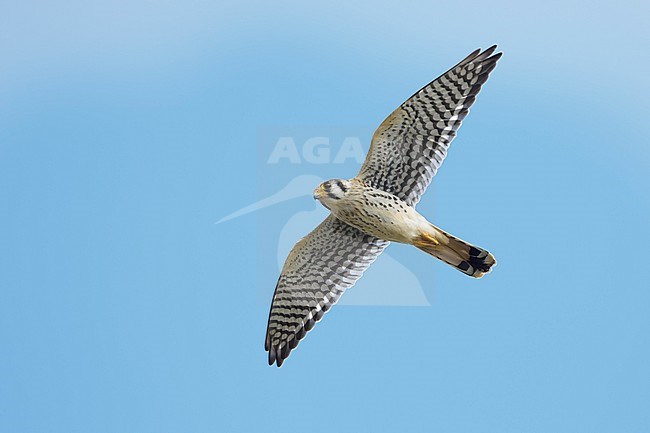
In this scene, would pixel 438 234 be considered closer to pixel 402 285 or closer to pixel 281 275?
pixel 281 275

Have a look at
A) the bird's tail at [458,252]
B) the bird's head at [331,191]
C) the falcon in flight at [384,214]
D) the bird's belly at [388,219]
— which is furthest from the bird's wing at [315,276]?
the bird's tail at [458,252]

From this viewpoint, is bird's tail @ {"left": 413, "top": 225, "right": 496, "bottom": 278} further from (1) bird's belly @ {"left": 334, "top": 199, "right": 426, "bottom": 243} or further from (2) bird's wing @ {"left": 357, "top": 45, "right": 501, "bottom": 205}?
(2) bird's wing @ {"left": 357, "top": 45, "right": 501, "bottom": 205}

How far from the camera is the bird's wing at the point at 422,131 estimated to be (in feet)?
36.8

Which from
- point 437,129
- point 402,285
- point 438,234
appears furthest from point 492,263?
point 402,285

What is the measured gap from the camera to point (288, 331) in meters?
11.9

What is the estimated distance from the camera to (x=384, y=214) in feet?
37.3

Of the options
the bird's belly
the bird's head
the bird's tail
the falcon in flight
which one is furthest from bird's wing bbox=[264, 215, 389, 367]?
the bird's tail

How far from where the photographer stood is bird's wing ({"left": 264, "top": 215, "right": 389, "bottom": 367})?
1189cm

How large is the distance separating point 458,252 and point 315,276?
1.51 metres

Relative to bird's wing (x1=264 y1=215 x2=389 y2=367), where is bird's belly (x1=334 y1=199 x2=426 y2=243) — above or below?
above

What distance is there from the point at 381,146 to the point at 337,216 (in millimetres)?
788

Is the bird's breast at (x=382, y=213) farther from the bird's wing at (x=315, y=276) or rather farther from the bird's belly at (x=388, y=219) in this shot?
the bird's wing at (x=315, y=276)

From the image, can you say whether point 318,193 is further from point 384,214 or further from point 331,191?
point 384,214

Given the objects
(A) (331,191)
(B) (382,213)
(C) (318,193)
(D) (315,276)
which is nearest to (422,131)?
(B) (382,213)
